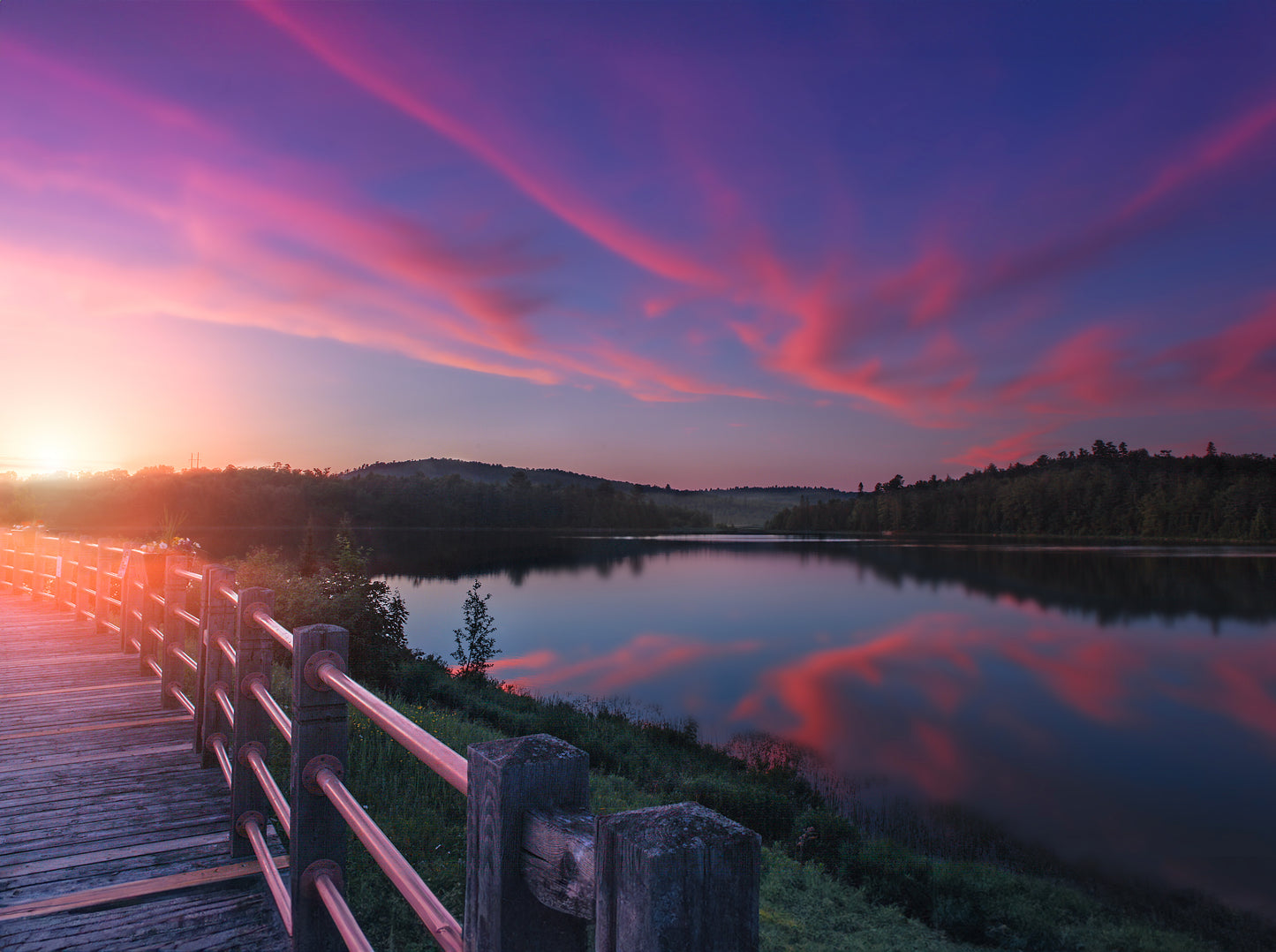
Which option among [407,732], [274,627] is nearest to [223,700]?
[274,627]

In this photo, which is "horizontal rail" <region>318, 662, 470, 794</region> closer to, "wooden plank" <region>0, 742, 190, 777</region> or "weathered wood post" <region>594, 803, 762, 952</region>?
"weathered wood post" <region>594, 803, 762, 952</region>

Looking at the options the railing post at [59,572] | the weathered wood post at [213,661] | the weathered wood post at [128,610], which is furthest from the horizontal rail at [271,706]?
the railing post at [59,572]

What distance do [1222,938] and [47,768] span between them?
15946 millimetres

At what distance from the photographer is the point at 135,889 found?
12.4 feet

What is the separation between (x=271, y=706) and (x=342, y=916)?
132cm

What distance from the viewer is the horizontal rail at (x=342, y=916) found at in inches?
94.8

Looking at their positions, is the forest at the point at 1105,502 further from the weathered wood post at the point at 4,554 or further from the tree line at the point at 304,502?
the weathered wood post at the point at 4,554

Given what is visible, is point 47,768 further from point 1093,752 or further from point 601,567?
point 601,567

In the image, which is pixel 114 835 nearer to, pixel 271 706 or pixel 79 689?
pixel 271 706

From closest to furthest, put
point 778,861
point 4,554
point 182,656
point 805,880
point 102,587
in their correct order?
point 182,656, point 805,880, point 778,861, point 102,587, point 4,554

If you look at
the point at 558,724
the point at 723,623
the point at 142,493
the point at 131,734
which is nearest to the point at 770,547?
the point at 723,623

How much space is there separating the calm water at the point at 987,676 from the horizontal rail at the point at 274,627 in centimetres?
1812

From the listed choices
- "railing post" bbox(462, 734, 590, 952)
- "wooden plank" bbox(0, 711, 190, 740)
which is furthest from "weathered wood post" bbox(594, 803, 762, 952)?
"wooden plank" bbox(0, 711, 190, 740)

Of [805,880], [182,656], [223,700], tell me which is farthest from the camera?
[805,880]
